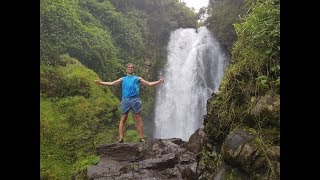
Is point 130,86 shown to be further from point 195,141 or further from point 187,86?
point 187,86

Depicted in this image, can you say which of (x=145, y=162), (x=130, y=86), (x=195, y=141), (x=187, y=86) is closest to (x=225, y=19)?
(x=187, y=86)

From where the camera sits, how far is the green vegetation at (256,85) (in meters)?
4.71

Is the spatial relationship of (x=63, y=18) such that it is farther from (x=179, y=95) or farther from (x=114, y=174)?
(x=114, y=174)

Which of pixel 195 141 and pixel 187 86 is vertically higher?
pixel 187 86

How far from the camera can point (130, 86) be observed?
765 centimetres

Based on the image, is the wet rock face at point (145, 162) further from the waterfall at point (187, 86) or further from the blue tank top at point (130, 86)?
the waterfall at point (187, 86)

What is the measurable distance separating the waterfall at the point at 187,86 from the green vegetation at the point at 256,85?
40.5ft

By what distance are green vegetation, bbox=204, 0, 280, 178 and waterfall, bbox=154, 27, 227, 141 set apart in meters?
12.4

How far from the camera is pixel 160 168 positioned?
6.53 metres

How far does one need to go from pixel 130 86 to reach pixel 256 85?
3.35m

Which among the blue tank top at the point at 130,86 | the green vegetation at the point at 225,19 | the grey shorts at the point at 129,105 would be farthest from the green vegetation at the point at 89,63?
the green vegetation at the point at 225,19

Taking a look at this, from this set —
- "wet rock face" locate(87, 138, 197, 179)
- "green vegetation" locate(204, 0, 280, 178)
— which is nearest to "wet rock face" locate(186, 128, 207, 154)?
"wet rock face" locate(87, 138, 197, 179)

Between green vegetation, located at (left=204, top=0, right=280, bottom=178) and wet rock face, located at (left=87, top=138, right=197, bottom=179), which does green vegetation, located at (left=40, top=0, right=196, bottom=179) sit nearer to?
wet rock face, located at (left=87, top=138, right=197, bottom=179)

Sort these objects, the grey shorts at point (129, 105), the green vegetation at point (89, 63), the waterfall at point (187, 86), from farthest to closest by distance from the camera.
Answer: the waterfall at point (187, 86)
the green vegetation at point (89, 63)
the grey shorts at point (129, 105)
